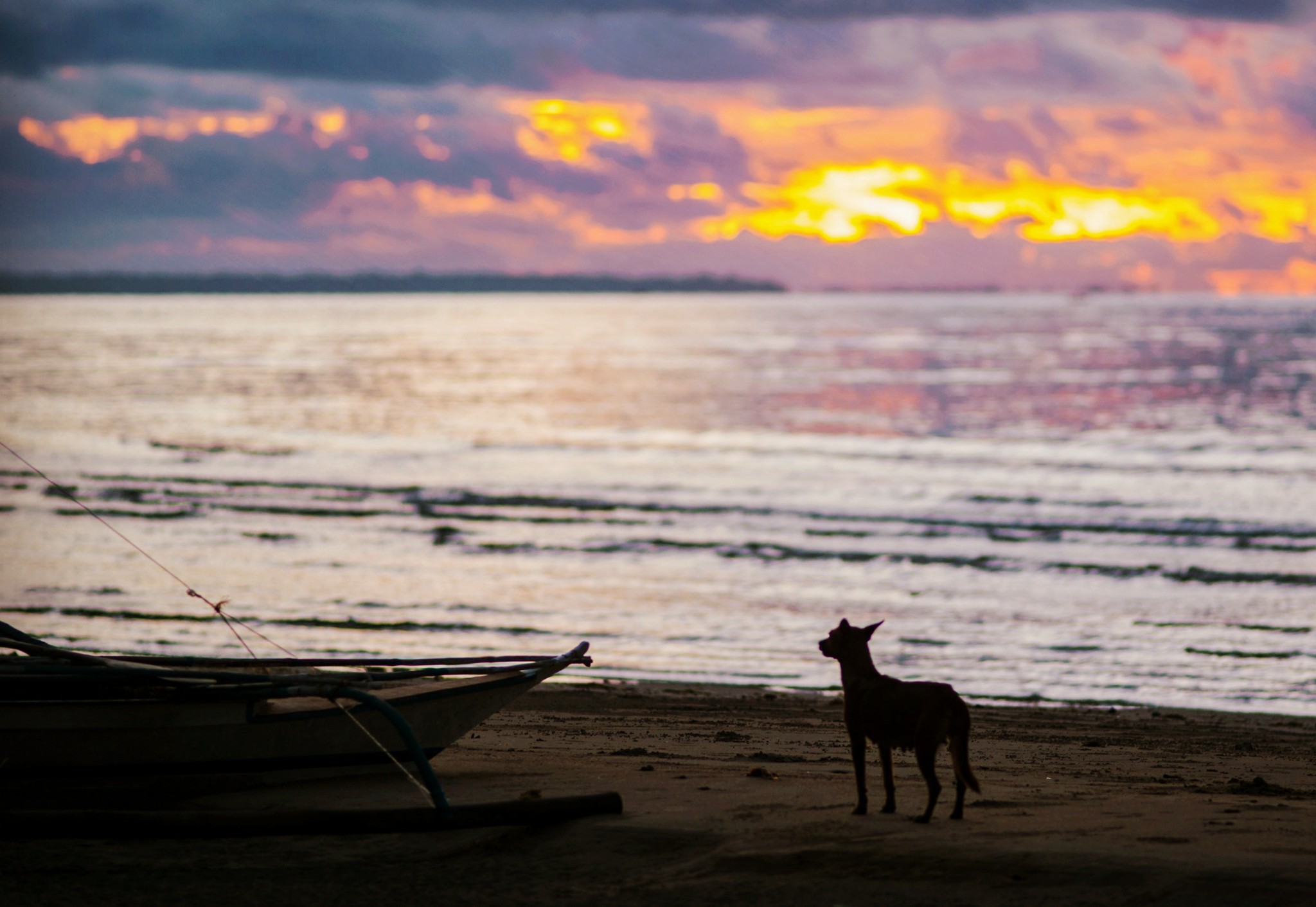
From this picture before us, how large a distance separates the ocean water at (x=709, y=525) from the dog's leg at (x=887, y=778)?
A: 7.46 m

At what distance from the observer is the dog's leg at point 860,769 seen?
303 inches

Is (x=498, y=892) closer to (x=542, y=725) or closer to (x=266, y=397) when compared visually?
(x=542, y=725)

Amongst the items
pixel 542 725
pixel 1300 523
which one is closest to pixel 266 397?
pixel 1300 523

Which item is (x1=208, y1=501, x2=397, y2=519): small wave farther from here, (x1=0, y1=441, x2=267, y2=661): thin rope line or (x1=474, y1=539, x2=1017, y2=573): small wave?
(x1=474, y1=539, x2=1017, y2=573): small wave

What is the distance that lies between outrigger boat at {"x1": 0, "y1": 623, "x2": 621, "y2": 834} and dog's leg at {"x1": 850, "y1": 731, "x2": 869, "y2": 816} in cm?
145

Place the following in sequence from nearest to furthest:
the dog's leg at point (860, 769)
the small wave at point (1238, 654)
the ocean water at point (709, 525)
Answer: the dog's leg at point (860, 769) < the small wave at point (1238, 654) < the ocean water at point (709, 525)

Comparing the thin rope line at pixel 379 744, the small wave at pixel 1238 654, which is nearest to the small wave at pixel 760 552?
the small wave at pixel 1238 654

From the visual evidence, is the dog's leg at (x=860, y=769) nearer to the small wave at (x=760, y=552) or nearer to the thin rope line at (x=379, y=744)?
the thin rope line at (x=379, y=744)

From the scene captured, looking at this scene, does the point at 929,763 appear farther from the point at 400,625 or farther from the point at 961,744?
the point at 400,625

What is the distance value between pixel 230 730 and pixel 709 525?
18774 mm

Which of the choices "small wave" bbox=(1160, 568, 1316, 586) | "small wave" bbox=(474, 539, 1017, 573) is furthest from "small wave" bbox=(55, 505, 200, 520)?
"small wave" bbox=(1160, 568, 1316, 586)

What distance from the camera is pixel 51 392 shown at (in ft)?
201

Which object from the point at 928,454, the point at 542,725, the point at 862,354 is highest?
the point at 862,354

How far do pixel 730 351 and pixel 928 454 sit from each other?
62.3 metres
